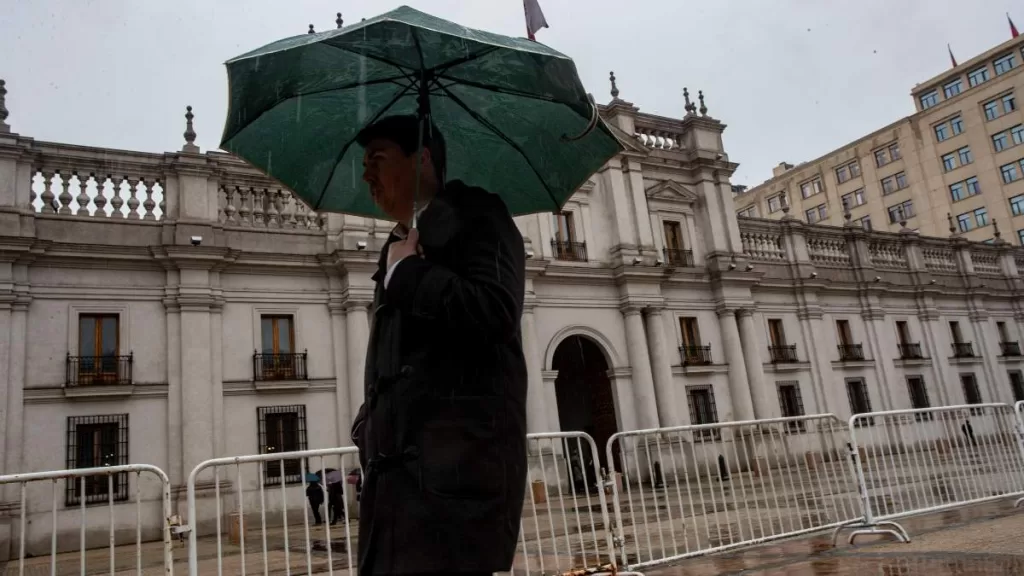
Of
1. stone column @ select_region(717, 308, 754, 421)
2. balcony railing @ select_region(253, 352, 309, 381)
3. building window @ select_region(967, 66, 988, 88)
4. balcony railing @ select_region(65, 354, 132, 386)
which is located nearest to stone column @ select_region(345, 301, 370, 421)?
balcony railing @ select_region(253, 352, 309, 381)

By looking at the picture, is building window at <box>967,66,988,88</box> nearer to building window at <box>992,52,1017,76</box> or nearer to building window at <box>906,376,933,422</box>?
building window at <box>992,52,1017,76</box>

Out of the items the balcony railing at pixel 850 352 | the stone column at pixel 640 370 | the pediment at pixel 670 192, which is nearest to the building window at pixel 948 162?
the balcony railing at pixel 850 352

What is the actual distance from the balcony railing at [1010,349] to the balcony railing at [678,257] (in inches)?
643

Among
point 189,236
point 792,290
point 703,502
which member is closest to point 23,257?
point 189,236

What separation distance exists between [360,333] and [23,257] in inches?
253

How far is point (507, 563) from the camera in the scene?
165 centimetres

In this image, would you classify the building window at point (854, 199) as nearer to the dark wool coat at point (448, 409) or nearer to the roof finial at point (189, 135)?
the roof finial at point (189, 135)

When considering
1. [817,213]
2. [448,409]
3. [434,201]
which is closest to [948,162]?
[817,213]

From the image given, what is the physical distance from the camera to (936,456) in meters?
7.09

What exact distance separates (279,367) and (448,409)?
47.1ft

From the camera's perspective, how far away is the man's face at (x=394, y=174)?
200cm

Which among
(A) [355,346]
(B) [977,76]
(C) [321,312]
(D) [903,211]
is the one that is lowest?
(A) [355,346]

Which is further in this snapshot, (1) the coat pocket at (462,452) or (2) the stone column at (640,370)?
(2) the stone column at (640,370)

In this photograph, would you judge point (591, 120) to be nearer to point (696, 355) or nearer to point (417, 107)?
point (417, 107)
